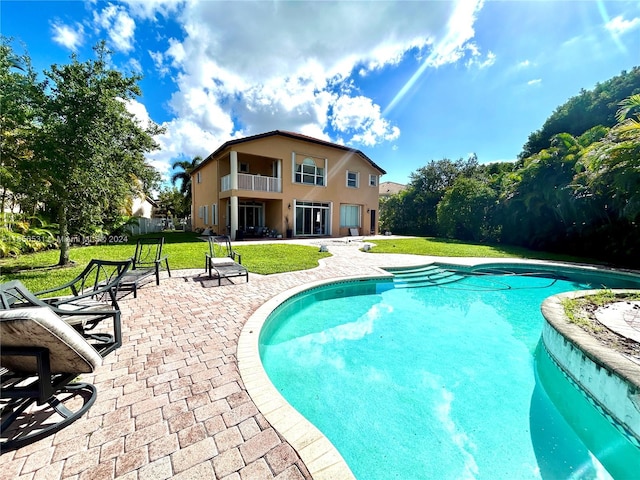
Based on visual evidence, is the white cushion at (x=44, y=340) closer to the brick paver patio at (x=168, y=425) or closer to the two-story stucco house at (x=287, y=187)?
the brick paver patio at (x=168, y=425)

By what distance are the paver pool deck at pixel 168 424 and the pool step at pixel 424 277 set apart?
6.17m

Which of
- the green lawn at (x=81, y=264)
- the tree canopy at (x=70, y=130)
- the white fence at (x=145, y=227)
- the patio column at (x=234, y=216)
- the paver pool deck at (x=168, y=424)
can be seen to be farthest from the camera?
the white fence at (x=145, y=227)

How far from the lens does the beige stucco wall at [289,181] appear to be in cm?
1873

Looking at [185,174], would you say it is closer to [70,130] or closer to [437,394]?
[70,130]

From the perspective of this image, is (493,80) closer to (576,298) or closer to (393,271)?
(393,271)

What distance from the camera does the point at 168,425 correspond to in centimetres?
236

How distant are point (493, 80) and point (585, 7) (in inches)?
156

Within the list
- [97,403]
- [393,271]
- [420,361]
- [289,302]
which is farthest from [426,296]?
[97,403]

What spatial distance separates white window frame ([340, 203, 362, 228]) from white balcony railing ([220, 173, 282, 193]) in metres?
6.78

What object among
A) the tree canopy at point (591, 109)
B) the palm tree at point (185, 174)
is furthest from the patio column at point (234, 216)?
the tree canopy at point (591, 109)

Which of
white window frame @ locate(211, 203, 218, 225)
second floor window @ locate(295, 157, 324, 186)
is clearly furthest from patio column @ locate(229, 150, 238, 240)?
second floor window @ locate(295, 157, 324, 186)

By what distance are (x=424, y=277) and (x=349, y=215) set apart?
49.8 feet

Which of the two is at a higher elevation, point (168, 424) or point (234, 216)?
point (234, 216)

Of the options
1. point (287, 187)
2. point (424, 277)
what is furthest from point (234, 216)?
point (424, 277)
